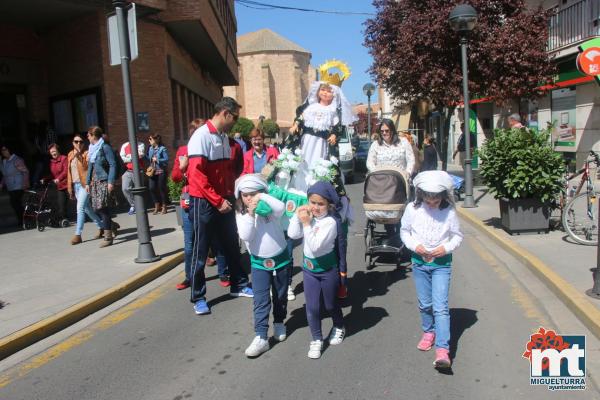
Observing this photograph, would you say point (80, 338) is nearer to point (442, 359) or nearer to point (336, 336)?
point (336, 336)

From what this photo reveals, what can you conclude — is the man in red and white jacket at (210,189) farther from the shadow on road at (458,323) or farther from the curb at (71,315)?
the shadow on road at (458,323)

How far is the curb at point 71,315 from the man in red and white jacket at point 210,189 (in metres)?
1.21

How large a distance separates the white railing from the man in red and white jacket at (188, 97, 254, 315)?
43.0 ft

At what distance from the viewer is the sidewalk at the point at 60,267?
18.7 feet

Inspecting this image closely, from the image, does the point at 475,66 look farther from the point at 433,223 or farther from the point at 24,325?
the point at 24,325

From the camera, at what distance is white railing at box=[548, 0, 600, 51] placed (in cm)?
1505

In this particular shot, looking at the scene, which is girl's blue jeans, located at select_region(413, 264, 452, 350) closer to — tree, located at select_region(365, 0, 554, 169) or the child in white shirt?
the child in white shirt

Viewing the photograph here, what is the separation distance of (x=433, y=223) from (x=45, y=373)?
3.33m

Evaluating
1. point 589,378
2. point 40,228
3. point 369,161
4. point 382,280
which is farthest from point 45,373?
point 40,228

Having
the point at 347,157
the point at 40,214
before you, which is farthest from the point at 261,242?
the point at 347,157

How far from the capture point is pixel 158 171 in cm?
1273

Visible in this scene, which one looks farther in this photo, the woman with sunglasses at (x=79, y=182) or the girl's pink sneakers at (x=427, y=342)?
the woman with sunglasses at (x=79, y=182)

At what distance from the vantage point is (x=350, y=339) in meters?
4.54

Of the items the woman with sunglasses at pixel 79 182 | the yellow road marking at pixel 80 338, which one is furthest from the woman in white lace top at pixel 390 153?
the woman with sunglasses at pixel 79 182
